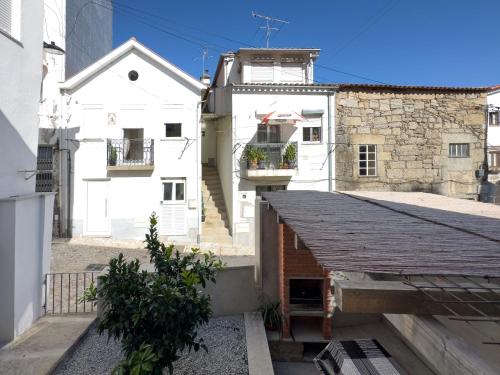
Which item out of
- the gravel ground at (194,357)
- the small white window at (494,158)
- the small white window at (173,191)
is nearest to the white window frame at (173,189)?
the small white window at (173,191)

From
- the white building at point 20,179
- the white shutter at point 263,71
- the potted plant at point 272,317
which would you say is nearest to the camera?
the white building at point 20,179

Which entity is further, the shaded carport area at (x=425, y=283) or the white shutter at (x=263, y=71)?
the white shutter at (x=263, y=71)

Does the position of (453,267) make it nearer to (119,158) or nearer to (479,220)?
(479,220)

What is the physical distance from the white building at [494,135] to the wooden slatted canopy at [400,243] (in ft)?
51.2

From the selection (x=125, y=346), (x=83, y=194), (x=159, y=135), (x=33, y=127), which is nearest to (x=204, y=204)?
(x=159, y=135)

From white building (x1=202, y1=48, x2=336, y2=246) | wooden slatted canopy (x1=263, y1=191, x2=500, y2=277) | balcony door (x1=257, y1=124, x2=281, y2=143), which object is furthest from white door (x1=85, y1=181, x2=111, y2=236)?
wooden slatted canopy (x1=263, y1=191, x2=500, y2=277)

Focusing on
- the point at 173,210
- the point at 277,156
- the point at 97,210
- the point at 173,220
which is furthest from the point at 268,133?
the point at 97,210

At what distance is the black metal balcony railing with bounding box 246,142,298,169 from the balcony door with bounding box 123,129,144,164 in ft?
14.2

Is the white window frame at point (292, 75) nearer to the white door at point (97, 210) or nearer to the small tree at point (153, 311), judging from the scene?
the white door at point (97, 210)

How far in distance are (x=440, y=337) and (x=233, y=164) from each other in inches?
542

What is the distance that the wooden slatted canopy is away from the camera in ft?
6.88

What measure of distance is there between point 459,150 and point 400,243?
16.9 meters

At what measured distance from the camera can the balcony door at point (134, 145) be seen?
48.9 ft

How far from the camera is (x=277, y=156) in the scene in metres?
15.5
